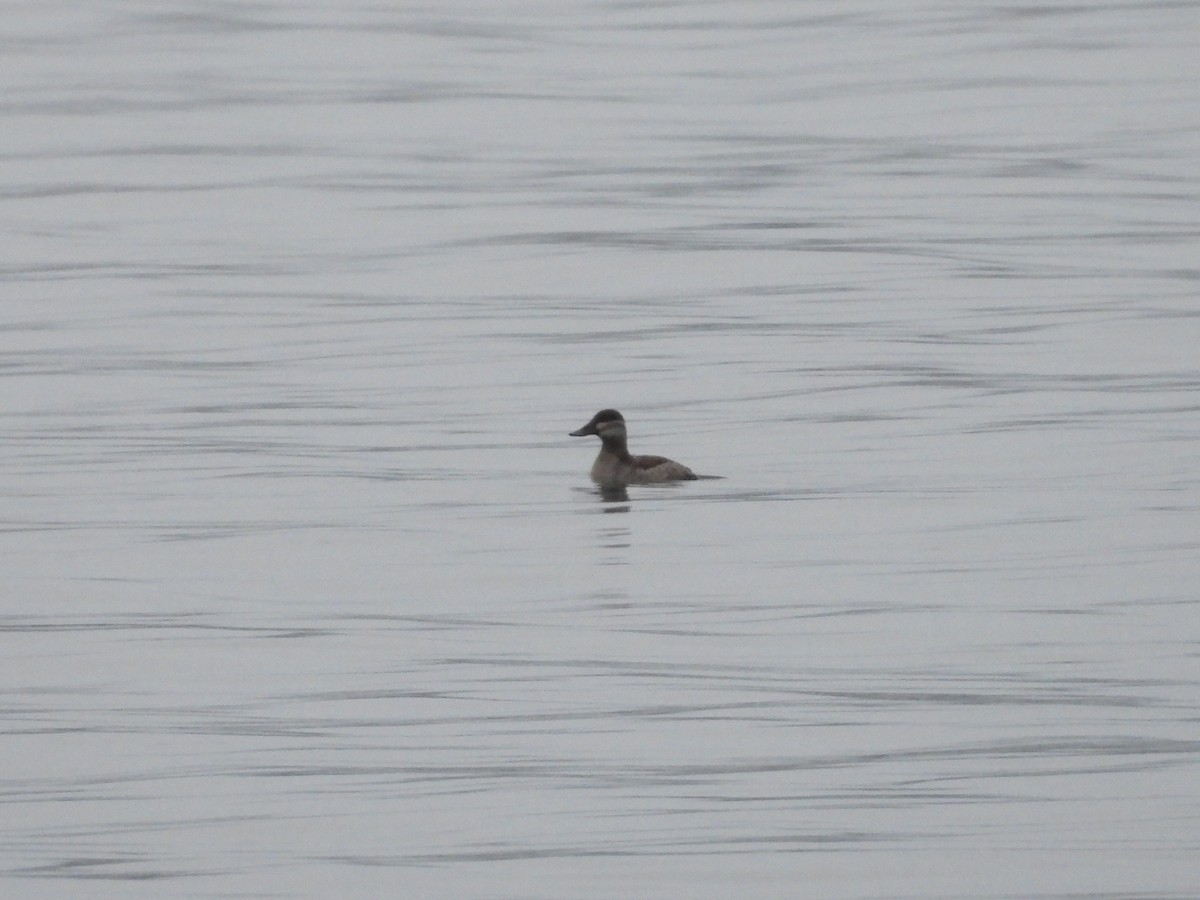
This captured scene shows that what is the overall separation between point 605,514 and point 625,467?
616 mm

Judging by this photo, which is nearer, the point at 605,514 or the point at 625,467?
the point at 605,514

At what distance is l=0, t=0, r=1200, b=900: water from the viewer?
817cm

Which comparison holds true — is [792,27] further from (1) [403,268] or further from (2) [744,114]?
(1) [403,268]

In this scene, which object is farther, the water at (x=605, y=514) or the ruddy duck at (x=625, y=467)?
the ruddy duck at (x=625, y=467)

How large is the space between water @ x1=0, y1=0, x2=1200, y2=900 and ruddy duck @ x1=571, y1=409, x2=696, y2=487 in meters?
0.11

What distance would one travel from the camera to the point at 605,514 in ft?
44.3

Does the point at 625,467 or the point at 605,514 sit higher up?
the point at 625,467

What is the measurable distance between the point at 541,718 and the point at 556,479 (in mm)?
5288

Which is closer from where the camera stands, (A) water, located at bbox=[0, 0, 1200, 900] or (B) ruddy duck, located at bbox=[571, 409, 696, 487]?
(A) water, located at bbox=[0, 0, 1200, 900]

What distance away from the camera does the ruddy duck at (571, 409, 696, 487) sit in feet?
46.0

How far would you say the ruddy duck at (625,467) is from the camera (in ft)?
46.0

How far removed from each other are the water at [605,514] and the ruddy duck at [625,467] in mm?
107

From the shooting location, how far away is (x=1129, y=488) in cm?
1367

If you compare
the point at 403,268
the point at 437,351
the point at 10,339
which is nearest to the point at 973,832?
the point at 437,351
